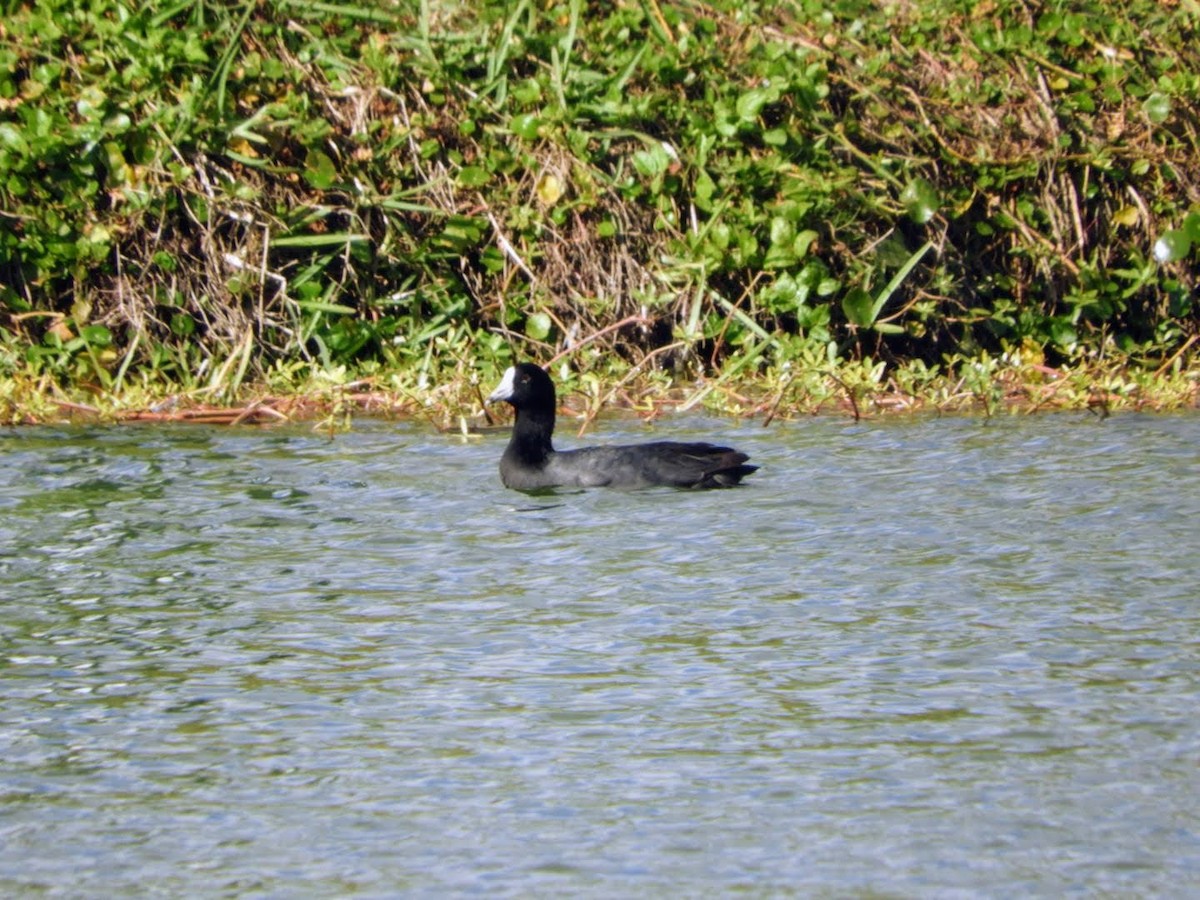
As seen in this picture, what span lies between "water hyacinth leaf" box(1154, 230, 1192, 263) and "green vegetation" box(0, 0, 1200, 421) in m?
0.02

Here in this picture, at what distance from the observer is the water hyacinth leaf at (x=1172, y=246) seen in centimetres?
1098

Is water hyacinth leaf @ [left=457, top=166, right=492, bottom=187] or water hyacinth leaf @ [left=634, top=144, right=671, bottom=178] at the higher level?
water hyacinth leaf @ [left=634, top=144, right=671, bottom=178]

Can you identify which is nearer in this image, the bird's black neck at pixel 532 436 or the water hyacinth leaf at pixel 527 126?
the bird's black neck at pixel 532 436

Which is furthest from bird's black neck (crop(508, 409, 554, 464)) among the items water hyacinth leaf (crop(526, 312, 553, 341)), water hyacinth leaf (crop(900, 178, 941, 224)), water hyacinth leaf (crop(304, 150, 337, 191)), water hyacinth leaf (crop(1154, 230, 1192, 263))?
water hyacinth leaf (crop(1154, 230, 1192, 263))

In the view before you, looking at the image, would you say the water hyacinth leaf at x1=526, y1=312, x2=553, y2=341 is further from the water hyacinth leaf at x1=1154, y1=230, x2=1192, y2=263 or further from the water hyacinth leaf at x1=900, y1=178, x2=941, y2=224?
the water hyacinth leaf at x1=1154, y1=230, x2=1192, y2=263

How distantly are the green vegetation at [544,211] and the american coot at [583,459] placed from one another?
1.51 m

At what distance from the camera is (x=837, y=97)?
36.9 feet

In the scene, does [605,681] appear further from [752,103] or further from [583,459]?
[752,103]

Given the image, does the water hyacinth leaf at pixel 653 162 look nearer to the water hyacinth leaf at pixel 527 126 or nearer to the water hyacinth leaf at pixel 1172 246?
the water hyacinth leaf at pixel 527 126

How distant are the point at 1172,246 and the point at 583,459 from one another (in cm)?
425

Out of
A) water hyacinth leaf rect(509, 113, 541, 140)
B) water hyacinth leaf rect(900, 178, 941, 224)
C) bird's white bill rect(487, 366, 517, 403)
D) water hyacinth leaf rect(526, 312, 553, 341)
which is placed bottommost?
bird's white bill rect(487, 366, 517, 403)

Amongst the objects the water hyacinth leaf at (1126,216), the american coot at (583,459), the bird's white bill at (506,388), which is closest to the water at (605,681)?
the american coot at (583,459)

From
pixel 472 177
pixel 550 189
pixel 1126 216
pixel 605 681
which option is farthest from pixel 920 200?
pixel 605 681

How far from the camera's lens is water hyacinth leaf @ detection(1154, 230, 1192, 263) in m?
11.0
